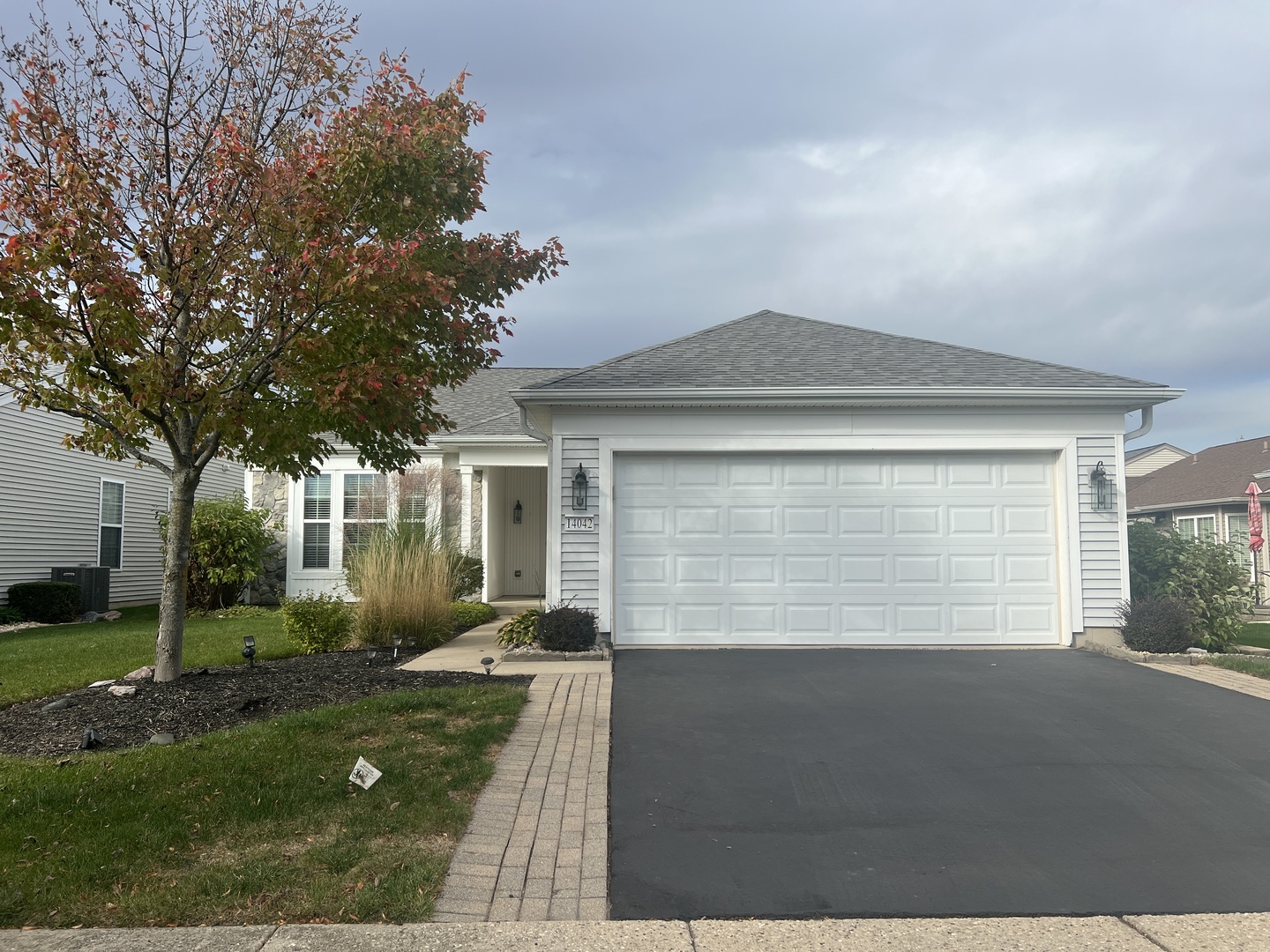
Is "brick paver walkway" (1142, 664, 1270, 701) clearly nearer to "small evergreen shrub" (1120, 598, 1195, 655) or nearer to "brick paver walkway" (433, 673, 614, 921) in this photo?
"small evergreen shrub" (1120, 598, 1195, 655)

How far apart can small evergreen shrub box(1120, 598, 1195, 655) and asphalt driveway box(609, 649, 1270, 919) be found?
1268 mm

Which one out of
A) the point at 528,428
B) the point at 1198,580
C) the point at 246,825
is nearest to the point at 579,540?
the point at 528,428

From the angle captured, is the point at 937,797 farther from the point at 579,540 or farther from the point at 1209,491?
the point at 1209,491

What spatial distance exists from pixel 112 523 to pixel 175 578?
39.9 feet

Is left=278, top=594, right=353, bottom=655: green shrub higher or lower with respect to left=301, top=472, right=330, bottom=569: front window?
lower

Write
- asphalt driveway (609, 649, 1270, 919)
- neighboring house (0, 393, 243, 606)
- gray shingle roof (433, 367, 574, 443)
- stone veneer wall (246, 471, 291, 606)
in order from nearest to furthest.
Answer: asphalt driveway (609, 649, 1270, 919), neighboring house (0, 393, 243, 606), gray shingle roof (433, 367, 574, 443), stone veneer wall (246, 471, 291, 606)

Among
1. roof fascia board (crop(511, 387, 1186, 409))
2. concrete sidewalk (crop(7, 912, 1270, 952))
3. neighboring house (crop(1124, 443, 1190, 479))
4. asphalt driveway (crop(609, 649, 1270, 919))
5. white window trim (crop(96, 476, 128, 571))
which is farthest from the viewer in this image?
neighboring house (crop(1124, 443, 1190, 479))

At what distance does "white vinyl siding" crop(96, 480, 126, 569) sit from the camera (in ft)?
53.8

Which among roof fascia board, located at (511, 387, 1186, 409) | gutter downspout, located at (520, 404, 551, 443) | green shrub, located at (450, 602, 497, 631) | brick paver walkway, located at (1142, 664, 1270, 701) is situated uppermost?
roof fascia board, located at (511, 387, 1186, 409)

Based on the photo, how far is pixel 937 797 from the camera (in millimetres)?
4609

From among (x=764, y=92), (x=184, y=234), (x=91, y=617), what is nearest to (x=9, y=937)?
(x=184, y=234)

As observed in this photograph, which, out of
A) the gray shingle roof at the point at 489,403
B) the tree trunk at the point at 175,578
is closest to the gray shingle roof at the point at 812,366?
the gray shingle roof at the point at 489,403

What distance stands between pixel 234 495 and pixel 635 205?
8.96 meters

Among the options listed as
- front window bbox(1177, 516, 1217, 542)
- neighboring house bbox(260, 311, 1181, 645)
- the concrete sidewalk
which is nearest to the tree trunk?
neighboring house bbox(260, 311, 1181, 645)
